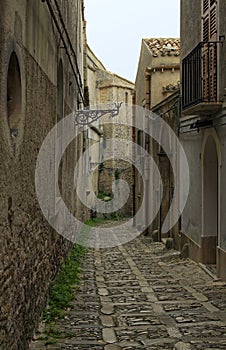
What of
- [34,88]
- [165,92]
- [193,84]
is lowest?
[34,88]

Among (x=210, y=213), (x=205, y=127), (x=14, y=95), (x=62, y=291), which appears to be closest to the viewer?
(x=14, y=95)

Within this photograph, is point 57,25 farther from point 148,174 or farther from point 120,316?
point 148,174

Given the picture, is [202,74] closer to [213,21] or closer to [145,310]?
[213,21]

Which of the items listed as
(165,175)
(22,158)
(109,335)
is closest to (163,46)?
(165,175)

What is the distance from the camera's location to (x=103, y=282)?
11625 millimetres

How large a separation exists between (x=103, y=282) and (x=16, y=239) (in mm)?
6255

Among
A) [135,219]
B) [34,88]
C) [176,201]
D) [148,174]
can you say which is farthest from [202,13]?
[135,219]

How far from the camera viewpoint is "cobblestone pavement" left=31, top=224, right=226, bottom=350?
23.2 feet

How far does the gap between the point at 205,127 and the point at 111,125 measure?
2817 centimetres

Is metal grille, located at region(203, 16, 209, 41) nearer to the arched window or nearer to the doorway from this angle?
the doorway

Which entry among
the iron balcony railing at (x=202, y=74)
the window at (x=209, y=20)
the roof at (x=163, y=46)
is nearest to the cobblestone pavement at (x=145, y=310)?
the iron balcony railing at (x=202, y=74)

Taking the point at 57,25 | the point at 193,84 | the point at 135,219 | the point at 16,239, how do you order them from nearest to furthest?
the point at 16,239, the point at 57,25, the point at 193,84, the point at 135,219

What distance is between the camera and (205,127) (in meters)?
12.8

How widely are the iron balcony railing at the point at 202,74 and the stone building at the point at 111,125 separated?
22.4 meters
